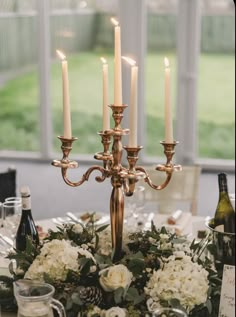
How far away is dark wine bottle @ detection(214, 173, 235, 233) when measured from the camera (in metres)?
1.67

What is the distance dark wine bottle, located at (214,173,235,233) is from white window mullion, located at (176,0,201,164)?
486 centimetres

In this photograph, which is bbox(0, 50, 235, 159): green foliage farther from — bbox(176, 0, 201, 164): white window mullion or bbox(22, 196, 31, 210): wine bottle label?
bbox(22, 196, 31, 210): wine bottle label

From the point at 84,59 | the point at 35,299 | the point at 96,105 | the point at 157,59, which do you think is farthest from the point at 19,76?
the point at 35,299

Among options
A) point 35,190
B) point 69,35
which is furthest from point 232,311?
point 69,35

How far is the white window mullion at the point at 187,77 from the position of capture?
6.58 m

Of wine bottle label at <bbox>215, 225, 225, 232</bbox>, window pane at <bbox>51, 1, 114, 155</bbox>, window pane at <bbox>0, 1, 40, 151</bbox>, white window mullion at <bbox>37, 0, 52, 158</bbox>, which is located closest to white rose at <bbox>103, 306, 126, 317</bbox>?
wine bottle label at <bbox>215, 225, 225, 232</bbox>

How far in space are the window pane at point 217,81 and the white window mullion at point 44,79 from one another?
166 cm

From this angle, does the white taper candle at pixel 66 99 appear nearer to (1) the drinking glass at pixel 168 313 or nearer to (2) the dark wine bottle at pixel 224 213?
(2) the dark wine bottle at pixel 224 213

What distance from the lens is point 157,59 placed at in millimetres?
6871

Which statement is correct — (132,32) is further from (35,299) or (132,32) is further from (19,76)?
(35,299)

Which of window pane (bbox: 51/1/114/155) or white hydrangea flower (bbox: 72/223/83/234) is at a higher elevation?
window pane (bbox: 51/1/114/155)

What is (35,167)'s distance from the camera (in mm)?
7070

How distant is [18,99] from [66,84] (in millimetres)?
5591

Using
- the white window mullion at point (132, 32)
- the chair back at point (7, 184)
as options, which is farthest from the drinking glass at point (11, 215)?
the white window mullion at point (132, 32)
